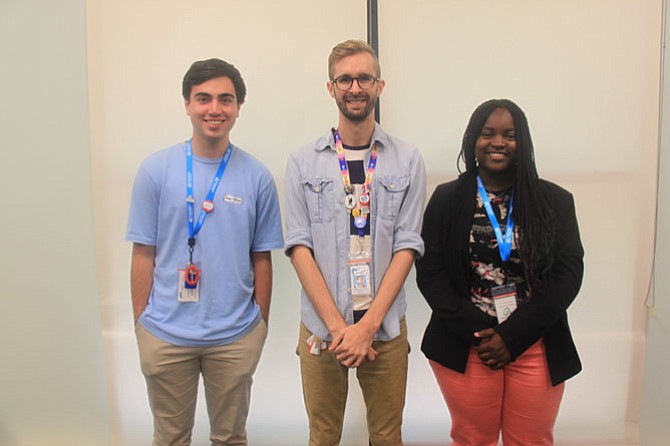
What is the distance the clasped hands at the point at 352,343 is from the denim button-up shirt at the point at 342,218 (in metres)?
0.08

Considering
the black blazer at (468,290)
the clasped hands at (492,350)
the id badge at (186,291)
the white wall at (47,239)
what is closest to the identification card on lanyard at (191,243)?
the id badge at (186,291)

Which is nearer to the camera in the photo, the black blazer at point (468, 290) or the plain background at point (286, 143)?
the black blazer at point (468, 290)

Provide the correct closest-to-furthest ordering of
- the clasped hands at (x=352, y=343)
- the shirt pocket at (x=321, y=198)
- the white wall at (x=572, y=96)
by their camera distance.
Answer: the clasped hands at (x=352, y=343)
the shirt pocket at (x=321, y=198)
the white wall at (x=572, y=96)

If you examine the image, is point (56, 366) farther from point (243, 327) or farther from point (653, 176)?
point (653, 176)

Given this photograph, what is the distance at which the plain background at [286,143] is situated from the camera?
2391mm

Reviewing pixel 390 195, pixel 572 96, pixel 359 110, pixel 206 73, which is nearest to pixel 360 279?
pixel 390 195

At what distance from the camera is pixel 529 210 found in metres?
1.73

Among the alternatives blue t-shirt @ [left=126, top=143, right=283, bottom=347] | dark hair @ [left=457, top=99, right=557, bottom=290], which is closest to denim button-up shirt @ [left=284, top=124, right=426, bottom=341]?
blue t-shirt @ [left=126, top=143, right=283, bottom=347]

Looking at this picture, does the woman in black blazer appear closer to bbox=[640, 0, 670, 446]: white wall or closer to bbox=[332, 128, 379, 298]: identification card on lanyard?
bbox=[332, 128, 379, 298]: identification card on lanyard

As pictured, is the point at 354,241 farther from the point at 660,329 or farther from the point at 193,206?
the point at 660,329

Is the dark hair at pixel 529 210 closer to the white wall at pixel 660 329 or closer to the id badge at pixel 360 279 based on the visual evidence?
the id badge at pixel 360 279

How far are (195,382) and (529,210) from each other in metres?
1.38

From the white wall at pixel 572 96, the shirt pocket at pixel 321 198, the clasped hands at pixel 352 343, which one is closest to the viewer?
the clasped hands at pixel 352 343

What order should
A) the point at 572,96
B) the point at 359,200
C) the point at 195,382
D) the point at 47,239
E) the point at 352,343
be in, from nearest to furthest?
the point at 352,343
the point at 359,200
the point at 195,382
the point at 572,96
the point at 47,239
